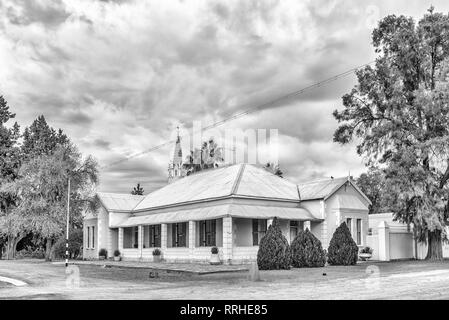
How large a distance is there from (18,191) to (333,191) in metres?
27.1

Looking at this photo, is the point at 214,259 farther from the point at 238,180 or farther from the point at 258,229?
the point at 238,180

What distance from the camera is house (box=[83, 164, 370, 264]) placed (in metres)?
37.0

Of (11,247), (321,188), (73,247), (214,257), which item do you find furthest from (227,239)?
(11,247)

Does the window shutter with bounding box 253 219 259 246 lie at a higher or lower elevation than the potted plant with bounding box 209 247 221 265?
higher

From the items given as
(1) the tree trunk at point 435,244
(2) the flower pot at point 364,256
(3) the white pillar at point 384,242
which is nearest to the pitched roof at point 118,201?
(2) the flower pot at point 364,256

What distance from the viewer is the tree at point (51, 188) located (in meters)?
46.4

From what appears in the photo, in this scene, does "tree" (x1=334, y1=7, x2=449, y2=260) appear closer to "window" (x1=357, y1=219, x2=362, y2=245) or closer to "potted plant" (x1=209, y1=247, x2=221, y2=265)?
"window" (x1=357, y1=219, x2=362, y2=245)

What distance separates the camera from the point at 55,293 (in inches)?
661

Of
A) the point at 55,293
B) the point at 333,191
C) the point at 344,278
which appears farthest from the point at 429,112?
the point at 55,293

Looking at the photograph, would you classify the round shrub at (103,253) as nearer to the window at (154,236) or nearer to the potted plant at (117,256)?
the potted plant at (117,256)

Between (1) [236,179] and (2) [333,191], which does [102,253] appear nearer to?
(1) [236,179]

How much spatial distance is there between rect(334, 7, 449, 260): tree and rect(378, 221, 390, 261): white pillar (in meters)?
2.52

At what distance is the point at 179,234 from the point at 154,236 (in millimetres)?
3948

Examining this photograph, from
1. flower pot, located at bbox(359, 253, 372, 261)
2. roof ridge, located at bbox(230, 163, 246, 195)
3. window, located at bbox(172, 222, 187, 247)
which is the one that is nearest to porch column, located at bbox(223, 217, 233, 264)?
roof ridge, located at bbox(230, 163, 246, 195)
